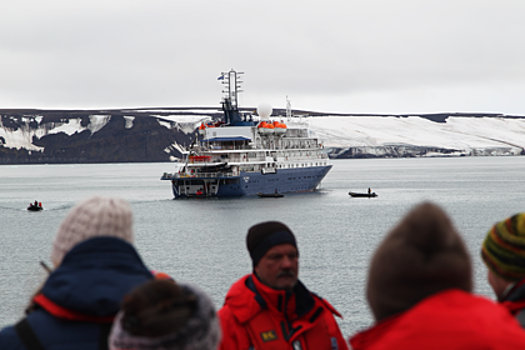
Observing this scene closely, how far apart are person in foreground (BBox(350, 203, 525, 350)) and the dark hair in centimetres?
66

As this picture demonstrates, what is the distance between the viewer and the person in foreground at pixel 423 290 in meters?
1.99

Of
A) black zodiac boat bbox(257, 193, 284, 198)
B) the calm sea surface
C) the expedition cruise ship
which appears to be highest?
the expedition cruise ship

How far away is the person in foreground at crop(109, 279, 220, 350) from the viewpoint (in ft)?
7.13

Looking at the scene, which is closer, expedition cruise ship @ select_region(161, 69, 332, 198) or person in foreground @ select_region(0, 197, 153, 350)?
person in foreground @ select_region(0, 197, 153, 350)

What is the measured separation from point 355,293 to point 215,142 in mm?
39902

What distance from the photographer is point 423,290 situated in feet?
7.19

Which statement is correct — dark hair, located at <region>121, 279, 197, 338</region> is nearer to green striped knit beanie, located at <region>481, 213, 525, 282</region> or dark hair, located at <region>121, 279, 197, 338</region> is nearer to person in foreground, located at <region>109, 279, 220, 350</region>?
person in foreground, located at <region>109, 279, 220, 350</region>

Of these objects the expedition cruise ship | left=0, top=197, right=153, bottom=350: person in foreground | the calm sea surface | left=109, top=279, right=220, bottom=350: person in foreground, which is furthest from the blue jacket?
the expedition cruise ship

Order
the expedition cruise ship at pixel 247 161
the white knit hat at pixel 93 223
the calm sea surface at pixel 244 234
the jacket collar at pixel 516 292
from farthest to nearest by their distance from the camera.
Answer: the expedition cruise ship at pixel 247 161, the calm sea surface at pixel 244 234, the jacket collar at pixel 516 292, the white knit hat at pixel 93 223

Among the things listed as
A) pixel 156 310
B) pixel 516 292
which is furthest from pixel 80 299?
pixel 516 292

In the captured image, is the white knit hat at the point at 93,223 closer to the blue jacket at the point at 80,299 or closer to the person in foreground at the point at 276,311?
the blue jacket at the point at 80,299

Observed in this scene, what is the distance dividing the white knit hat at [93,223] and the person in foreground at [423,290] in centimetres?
119

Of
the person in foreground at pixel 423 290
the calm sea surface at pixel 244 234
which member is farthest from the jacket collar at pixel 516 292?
the calm sea surface at pixel 244 234

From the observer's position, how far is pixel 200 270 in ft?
86.6
